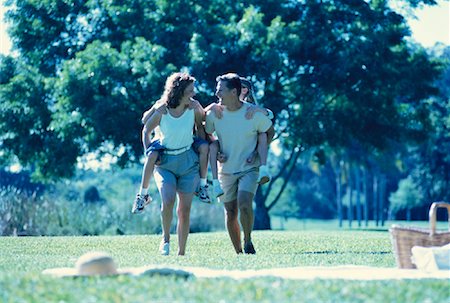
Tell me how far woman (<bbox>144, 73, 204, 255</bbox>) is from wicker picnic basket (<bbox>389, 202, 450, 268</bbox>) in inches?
115

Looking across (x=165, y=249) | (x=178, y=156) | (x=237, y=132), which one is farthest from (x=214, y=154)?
(x=165, y=249)

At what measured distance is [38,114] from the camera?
1215 inches

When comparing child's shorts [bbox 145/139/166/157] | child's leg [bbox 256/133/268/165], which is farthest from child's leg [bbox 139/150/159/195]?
child's leg [bbox 256/133/268/165]

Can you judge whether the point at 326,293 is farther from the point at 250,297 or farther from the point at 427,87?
the point at 427,87

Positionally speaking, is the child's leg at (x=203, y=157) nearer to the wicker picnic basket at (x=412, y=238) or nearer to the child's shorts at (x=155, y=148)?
the child's shorts at (x=155, y=148)

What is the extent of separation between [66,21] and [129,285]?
25.4m

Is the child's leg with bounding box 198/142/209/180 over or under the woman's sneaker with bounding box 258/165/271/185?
over

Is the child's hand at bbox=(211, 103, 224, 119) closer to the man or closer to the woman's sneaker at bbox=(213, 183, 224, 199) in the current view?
the man

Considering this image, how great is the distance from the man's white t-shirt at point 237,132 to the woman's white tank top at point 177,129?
1.26 ft

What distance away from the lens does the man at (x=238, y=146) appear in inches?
469

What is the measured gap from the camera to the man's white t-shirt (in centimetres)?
1198

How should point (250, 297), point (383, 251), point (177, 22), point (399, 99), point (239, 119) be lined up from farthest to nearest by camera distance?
1. point (399, 99)
2. point (177, 22)
3. point (383, 251)
4. point (239, 119)
5. point (250, 297)

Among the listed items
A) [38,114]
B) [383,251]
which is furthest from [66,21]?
[383,251]

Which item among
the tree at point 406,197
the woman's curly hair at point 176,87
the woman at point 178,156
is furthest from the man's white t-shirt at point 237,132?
A: the tree at point 406,197
